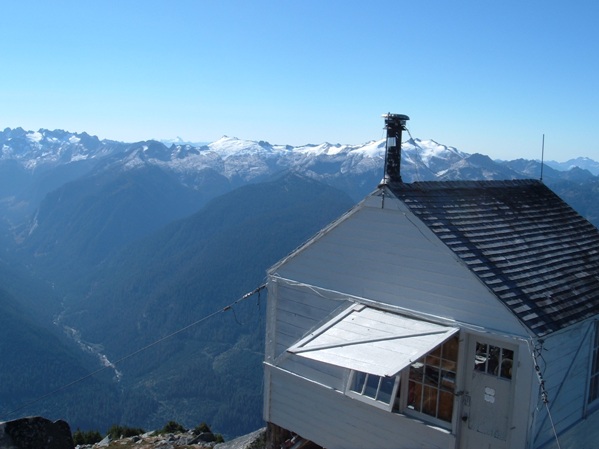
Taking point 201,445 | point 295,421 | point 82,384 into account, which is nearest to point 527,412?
point 295,421

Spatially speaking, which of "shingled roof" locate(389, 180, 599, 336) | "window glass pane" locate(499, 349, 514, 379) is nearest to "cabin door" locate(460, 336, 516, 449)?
"window glass pane" locate(499, 349, 514, 379)

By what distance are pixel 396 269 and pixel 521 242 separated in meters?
3.12

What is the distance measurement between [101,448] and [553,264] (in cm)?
1985

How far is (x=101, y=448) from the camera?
25219 millimetres

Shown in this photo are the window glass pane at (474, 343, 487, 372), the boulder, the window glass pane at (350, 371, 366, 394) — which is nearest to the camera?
the boulder

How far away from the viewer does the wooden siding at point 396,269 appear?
11.8m

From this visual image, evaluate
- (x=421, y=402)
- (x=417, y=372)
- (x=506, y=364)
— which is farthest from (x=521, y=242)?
(x=421, y=402)

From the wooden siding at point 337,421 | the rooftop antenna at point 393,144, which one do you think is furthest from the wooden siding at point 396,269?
the wooden siding at point 337,421

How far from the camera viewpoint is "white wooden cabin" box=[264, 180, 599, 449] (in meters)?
11.4

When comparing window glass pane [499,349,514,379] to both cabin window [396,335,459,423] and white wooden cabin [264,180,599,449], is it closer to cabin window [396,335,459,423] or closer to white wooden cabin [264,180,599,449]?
white wooden cabin [264,180,599,449]

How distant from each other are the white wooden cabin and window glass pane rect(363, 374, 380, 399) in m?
0.03

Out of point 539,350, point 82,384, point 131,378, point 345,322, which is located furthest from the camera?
point 131,378

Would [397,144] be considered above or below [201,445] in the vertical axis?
above

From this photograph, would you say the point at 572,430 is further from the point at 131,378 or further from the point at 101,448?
the point at 131,378
